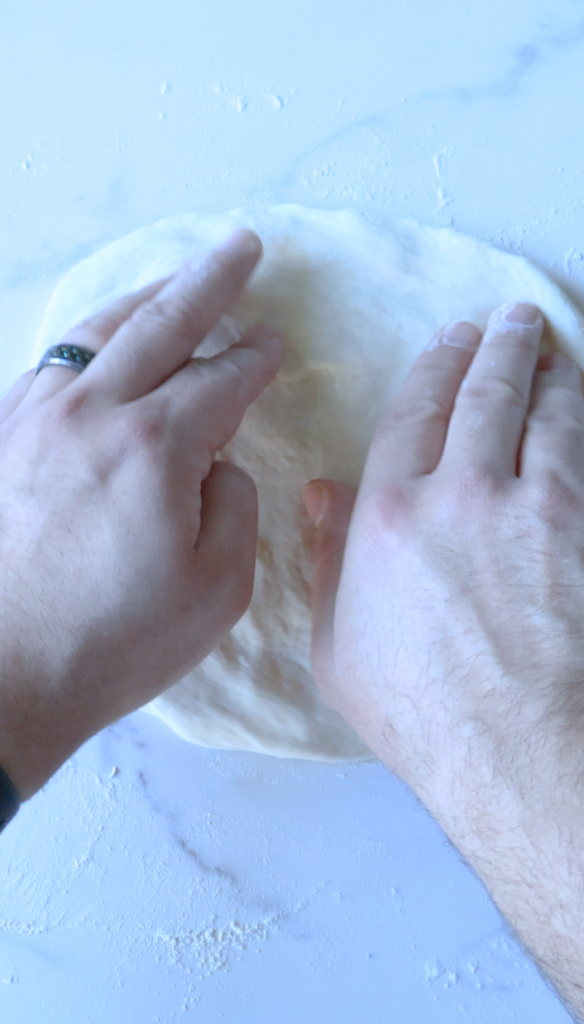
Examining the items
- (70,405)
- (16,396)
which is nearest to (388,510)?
(70,405)

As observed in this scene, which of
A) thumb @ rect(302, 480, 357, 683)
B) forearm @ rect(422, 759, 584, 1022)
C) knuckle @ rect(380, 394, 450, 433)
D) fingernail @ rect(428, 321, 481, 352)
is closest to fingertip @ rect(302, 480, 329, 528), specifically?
thumb @ rect(302, 480, 357, 683)

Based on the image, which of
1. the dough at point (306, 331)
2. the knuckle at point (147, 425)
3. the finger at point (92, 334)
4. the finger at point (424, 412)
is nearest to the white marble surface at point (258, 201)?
the dough at point (306, 331)

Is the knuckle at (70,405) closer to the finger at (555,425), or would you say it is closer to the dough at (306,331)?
the dough at (306,331)

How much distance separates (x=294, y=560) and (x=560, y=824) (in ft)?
1.43

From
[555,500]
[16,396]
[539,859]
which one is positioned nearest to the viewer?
[539,859]

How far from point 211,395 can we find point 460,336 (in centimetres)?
32

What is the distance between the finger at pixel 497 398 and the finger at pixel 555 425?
1 centimetres

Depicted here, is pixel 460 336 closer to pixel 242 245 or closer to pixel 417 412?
pixel 417 412

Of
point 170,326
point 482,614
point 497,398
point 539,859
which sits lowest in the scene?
point 539,859

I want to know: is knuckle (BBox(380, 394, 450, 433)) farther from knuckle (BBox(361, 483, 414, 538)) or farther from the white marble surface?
the white marble surface

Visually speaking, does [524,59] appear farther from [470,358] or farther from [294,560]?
[294,560]

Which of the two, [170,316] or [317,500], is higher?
[170,316]

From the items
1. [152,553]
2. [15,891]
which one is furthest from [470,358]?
[15,891]

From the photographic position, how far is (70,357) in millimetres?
834
